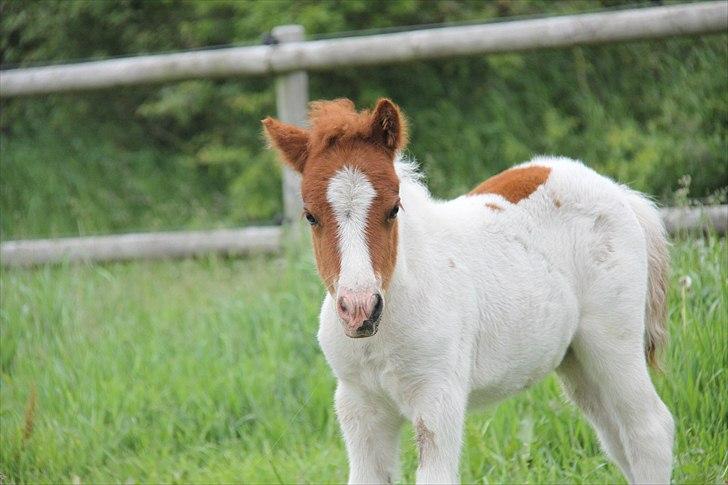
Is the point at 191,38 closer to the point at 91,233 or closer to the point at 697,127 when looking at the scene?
the point at 91,233

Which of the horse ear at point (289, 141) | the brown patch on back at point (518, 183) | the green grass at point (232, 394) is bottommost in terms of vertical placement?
the green grass at point (232, 394)

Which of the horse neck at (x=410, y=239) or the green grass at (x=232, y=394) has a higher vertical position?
the horse neck at (x=410, y=239)

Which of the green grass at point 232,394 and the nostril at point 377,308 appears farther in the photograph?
the green grass at point 232,394

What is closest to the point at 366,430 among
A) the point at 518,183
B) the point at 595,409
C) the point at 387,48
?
the point at 595,409

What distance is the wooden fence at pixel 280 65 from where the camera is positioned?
5.38 metres

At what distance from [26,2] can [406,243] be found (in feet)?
23.9

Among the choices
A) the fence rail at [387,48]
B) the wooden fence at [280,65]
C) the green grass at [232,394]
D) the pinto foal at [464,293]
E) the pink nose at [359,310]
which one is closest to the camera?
the pink nose at [359,310]

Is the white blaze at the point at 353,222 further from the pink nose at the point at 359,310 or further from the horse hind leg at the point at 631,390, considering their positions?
the horse hind leg at the point at 631,390

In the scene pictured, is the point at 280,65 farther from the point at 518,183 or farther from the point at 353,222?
the point at 353,222

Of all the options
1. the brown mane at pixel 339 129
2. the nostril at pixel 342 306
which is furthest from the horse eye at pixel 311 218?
the nostril at pixel 342 306

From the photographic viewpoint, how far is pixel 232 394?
4465 millimetres

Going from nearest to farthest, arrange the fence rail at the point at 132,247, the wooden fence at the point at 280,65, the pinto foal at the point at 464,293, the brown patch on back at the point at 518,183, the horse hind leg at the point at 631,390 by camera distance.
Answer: the pinto foal at the point at 464,293, the horse hind leg at the point at 631,390, the brown patch on back at the point at 518,183, the wooden fence at the point at 280,65, the fence rail at the point at 132,247

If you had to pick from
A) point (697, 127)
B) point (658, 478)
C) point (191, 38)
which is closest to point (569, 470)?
point (658, 478)

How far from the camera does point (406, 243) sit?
3039 millimetres
